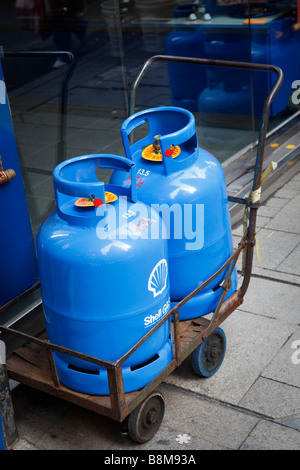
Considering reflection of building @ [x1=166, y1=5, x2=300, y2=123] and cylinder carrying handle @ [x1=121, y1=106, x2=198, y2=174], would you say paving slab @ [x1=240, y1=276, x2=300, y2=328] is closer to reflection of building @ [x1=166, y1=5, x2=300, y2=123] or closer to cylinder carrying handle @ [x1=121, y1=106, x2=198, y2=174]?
cylinder carrying handle @ [x1=121, y1=106, x2=198, y2=174]

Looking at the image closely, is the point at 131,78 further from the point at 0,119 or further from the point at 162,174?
the point at 162,174

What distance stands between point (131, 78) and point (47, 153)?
1.12 meters

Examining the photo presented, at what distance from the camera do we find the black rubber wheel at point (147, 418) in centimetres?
325

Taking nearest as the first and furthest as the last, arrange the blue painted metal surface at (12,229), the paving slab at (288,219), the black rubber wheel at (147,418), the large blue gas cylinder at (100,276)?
the large blue gas cylinder at (100,276), the black rubber wheel at (147,418), the blue painted metal surface at (12,229), the paving slab at (288,219)

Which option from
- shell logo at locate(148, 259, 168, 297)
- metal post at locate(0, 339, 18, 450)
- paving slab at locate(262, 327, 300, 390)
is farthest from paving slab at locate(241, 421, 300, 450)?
metal post at locate(0, 339, 18, 450)

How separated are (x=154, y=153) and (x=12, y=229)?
1.12m

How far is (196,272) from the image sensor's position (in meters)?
3.54

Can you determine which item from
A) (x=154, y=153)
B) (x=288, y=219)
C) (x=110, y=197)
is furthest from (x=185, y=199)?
(x=288, y=219)

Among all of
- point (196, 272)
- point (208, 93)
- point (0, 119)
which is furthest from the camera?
point (208, 93)

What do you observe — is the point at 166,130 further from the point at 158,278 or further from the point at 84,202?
the point at 158,278

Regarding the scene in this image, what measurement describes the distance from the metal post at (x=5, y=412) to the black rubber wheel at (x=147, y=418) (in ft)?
2.06

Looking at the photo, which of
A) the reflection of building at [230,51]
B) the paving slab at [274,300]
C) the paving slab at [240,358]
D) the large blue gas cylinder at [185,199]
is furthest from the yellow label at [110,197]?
the reflection of building at [230,51]

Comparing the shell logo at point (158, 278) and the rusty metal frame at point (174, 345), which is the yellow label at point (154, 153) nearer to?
the rusty metal frame at point (174, 345)
